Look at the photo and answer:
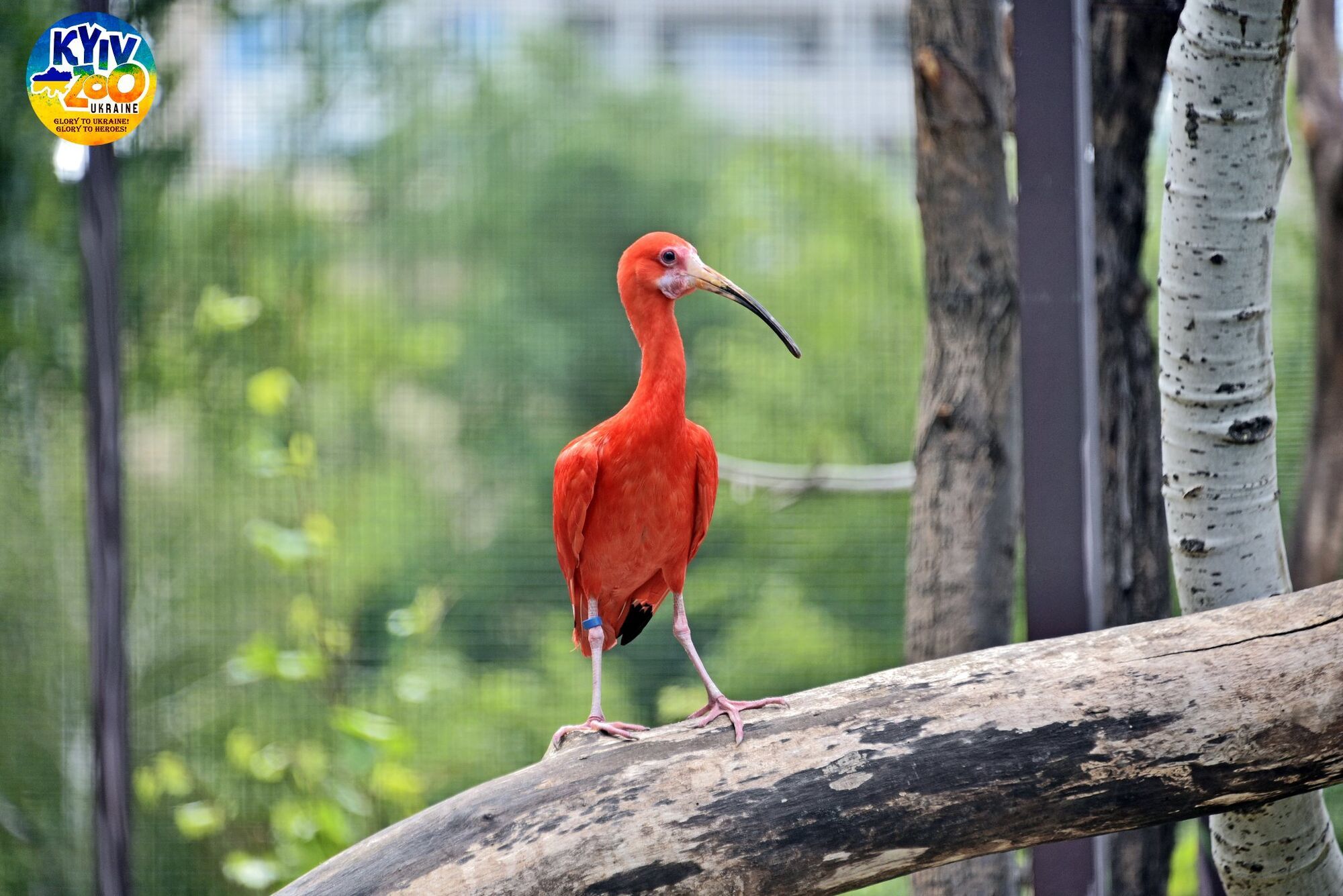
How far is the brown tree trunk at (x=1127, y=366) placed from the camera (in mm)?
1764

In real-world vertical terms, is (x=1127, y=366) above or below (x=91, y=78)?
below

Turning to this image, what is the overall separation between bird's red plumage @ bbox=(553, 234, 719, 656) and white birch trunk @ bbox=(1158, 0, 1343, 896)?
63 centimetres

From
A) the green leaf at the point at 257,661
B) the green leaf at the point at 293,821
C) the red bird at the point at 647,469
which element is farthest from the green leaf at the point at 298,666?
the red bird at the point at 647,469

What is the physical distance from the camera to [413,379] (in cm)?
306

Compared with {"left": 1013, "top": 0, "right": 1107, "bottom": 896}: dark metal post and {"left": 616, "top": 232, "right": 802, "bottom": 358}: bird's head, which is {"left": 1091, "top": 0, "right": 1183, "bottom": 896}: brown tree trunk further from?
{"left": 616, "top": 232, "right": 802, "bottom": 358}: bird's head

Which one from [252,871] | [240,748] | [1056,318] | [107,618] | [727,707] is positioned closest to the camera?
[727,707]

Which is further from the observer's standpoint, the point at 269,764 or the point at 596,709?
the point at 269,764

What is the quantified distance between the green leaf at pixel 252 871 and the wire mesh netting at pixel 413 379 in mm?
27

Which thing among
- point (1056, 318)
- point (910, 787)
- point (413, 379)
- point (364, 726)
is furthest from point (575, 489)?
point (413, 379)

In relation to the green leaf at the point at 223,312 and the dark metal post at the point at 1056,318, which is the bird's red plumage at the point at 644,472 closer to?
the dark metal post at the point at 1056,318

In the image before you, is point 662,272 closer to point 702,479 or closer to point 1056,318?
point 702,479

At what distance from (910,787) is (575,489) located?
561mm

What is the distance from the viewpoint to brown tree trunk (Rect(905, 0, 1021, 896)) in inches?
73.0

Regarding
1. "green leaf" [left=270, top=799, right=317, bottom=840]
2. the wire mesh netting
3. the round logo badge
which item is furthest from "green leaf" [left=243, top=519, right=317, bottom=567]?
the round logo badge
